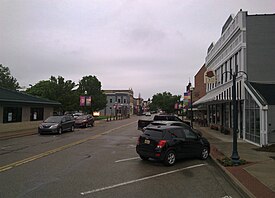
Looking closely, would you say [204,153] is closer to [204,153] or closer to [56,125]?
[204,153]

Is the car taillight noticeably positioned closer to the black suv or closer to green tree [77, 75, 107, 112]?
the black suv

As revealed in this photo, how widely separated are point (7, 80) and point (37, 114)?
181ft

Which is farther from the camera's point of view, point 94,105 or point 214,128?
point 94,105

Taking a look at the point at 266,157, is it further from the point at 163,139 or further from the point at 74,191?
the point at 74,191

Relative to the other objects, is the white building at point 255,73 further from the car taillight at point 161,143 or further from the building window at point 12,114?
the building window at point 12,114

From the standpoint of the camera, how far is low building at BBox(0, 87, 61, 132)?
80.4 ft

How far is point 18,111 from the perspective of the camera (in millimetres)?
26812

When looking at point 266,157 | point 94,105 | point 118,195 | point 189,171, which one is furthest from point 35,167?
point 94,105

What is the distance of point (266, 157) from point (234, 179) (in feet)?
16.0

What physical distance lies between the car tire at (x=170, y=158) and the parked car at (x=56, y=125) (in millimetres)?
15310

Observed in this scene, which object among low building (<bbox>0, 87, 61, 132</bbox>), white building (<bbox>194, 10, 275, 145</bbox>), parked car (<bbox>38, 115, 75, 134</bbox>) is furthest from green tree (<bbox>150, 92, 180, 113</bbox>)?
white building (<bbox>194, 10, 275, 145</bbox>)

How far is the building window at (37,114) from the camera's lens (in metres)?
29.4

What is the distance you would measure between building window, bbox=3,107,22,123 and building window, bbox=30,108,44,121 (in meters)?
2.26

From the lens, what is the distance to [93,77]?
203 feet
